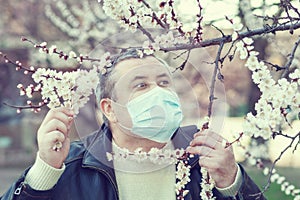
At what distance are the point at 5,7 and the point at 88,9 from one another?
414 centimetres

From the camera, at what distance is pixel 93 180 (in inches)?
94.0

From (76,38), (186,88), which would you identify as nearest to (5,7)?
(76,38)

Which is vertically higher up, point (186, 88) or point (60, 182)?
point (186, 88)

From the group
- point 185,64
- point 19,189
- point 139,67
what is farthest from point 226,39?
point 19,189

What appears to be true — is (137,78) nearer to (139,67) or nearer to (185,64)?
(139,67)

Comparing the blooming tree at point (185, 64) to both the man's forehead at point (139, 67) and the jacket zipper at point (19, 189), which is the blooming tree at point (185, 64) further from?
the jacket zipper at point (19, 189)

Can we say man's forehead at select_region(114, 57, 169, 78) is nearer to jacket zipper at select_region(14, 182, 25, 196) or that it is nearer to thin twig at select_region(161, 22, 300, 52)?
thin twig at select_region(161, 22, 300, 52)

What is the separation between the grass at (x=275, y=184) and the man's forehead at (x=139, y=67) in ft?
15.6

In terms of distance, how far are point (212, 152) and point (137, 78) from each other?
41cm

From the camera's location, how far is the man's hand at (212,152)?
212 centimetres

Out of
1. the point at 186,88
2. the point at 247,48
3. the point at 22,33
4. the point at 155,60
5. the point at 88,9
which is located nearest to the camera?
the point at 247,48

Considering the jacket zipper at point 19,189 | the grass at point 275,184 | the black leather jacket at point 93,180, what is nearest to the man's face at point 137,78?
the black leather jacket at point 93,180

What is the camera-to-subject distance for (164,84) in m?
2.34

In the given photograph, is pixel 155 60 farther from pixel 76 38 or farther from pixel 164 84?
pixel 76 38
